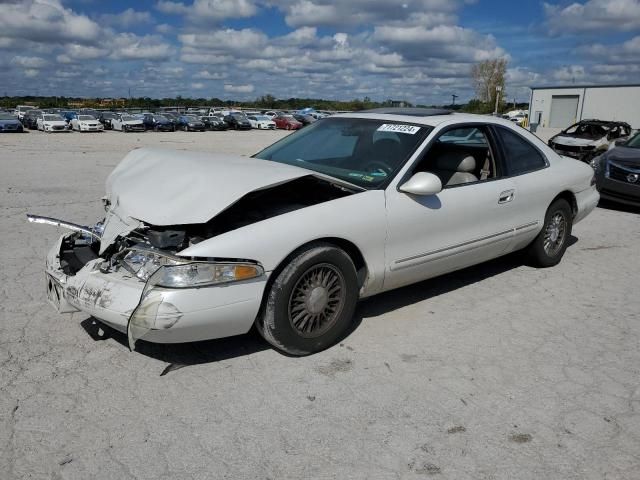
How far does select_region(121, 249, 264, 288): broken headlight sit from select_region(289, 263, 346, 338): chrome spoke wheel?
34 cm

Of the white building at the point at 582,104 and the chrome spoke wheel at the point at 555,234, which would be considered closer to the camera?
the chrome spoke wheel at the point at 555,234

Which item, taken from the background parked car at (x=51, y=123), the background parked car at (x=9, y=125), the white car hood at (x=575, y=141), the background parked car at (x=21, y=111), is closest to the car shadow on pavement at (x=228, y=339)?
the white car hood at (x=575, y=141)

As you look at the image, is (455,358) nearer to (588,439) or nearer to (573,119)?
(588,439)

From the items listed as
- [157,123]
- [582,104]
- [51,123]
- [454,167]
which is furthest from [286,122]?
[454,167]

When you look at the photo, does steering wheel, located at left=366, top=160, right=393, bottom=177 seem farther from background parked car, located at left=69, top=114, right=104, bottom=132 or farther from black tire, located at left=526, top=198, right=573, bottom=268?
background parked car, located at left=69, top=114, right=104, bottom=132

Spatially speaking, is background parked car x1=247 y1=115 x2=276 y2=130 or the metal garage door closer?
background parked car x1=247 y1=115 x2=276 y2=130

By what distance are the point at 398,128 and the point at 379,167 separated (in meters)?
0.47

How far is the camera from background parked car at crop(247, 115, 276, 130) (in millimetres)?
45156

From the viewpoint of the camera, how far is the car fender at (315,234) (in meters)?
3.04

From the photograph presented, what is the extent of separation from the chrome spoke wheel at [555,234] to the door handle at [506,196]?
88cm

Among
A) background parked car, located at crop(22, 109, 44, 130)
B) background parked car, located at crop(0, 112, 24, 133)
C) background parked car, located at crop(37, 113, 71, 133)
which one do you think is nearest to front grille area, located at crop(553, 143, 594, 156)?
background parked car, located at crop(0, 112, 24, 133)

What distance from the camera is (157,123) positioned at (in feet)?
128

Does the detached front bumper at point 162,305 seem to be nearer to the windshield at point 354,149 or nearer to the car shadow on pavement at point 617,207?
the windshield at point 354,149

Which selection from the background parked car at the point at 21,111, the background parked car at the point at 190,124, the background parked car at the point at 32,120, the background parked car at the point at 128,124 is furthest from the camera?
the background parked car at the point at 21,111
